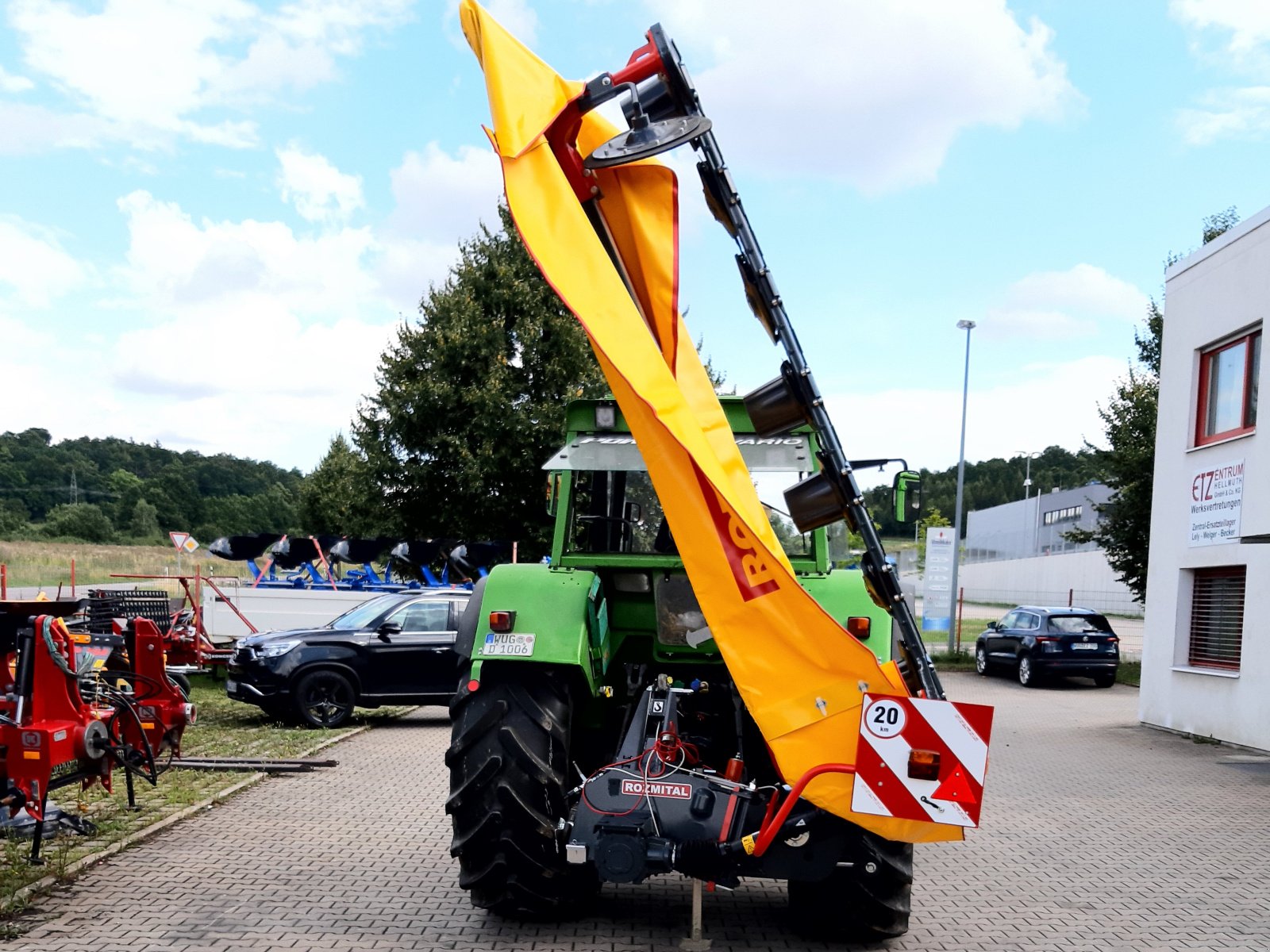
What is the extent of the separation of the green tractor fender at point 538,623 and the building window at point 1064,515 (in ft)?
226

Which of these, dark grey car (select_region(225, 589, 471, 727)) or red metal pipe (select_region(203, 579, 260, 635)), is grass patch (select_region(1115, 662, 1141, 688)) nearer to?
dark grey car (select_region(225, 589, 471, 727))

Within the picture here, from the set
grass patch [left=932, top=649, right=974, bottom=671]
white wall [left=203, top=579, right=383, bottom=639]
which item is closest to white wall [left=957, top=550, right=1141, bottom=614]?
grass patch [left=932, top=649, right=974, bottom=671]

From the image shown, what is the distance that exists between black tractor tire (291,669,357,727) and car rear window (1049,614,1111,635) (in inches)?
603

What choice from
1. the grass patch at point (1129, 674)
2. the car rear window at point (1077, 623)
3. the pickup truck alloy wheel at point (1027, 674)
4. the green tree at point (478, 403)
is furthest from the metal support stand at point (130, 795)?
the grass patch at point (1129, 674)

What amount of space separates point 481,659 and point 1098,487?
66.0 m

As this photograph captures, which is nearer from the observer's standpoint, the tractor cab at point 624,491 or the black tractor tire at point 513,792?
the black tractor tire at point 513,792

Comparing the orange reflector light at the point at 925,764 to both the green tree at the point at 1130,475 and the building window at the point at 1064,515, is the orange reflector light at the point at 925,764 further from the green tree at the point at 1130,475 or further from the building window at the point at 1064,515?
the building window at the point at 1064,515

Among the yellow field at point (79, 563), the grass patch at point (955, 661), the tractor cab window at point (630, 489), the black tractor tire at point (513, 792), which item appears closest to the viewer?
the black tractor tire at point (513, 792)

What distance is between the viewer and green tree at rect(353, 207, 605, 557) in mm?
23766

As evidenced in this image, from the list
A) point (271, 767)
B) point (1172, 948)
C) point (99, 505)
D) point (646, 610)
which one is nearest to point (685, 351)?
point (646, 610)

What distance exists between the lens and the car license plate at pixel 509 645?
553cm

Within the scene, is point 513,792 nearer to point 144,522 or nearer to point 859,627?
point 859,627

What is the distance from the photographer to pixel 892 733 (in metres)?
4.52

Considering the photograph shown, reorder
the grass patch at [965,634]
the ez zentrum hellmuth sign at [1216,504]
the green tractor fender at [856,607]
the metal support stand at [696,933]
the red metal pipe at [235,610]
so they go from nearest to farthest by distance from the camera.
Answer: the metal support stand at [696,933]
the green tractor fender at [856,607]
the ez zentrum hellmuth sign at [1216,504]
the red metal pipe at [235,610]
the grass patch at [965,634]
